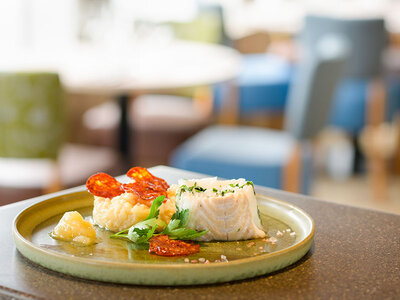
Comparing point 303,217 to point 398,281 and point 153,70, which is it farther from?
point 153,70

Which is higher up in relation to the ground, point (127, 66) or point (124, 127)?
point (127, 66)

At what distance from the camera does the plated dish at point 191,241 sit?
79 cm

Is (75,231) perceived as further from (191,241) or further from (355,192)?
(355,192)

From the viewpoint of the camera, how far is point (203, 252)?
34.9 inches

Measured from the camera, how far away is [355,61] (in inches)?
169

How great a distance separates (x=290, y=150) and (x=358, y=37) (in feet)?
4.76

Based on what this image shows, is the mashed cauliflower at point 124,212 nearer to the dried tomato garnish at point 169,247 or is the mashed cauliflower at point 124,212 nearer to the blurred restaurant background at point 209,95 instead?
the dried tomato garnish at point 169,247

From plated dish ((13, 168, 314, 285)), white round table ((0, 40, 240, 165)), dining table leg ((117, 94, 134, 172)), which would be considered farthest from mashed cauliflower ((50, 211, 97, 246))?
dining table leg ((117, 94, 134, 172))

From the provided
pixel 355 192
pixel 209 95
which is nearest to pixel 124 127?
pixel 209 95

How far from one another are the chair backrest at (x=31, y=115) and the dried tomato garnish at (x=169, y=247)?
72.1 inches

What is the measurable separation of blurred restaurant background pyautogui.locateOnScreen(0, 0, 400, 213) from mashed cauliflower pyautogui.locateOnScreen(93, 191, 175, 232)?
172cm

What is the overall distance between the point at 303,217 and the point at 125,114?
8.45 feet

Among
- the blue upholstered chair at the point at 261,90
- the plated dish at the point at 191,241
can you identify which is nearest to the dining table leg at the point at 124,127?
the blue upholstered chair at the point at 261,90

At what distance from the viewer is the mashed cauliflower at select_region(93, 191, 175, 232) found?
0.95 meters
